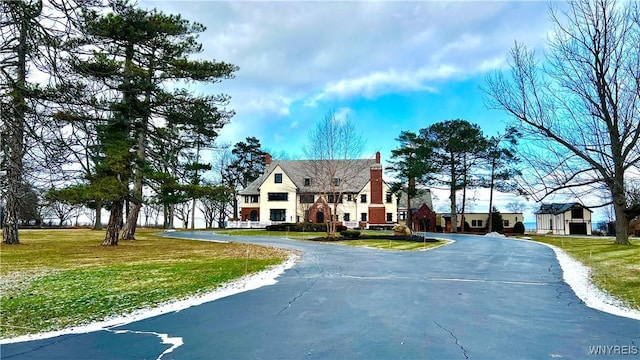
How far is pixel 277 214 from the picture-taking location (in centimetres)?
5256

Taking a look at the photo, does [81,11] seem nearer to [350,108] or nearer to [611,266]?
[611,266]

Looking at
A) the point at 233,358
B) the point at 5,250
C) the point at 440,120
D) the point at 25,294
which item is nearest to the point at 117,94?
the point at 5,250

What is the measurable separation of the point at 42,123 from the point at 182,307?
13.4ft

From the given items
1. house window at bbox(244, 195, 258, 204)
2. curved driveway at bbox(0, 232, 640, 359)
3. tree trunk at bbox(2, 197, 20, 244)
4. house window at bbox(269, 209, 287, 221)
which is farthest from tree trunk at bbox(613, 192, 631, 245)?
house window at bbox(244, 195, 258, 204)

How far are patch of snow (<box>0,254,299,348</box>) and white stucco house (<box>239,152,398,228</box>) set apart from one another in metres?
37.6

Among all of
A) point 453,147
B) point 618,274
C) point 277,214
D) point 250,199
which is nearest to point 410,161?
point 453,147

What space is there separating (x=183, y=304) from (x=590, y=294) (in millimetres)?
8789

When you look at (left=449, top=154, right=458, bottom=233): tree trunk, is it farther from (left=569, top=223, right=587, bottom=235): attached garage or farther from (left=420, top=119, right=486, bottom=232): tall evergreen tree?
(left=569, top=223, right=587, bottom=235): attached garage

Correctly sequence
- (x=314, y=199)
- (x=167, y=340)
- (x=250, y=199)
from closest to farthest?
1. (x=167, y=340)
2. (x=314, y=199)
3. (x=250, y=199)

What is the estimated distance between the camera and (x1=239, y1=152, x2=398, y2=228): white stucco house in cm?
5050

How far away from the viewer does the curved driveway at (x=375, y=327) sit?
525 cm

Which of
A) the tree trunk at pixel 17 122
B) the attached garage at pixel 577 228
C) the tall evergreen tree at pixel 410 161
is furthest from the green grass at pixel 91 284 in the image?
the attached garage at pixel 577 228

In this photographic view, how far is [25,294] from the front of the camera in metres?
8.75

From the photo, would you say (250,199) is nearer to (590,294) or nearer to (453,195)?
(453,195)
